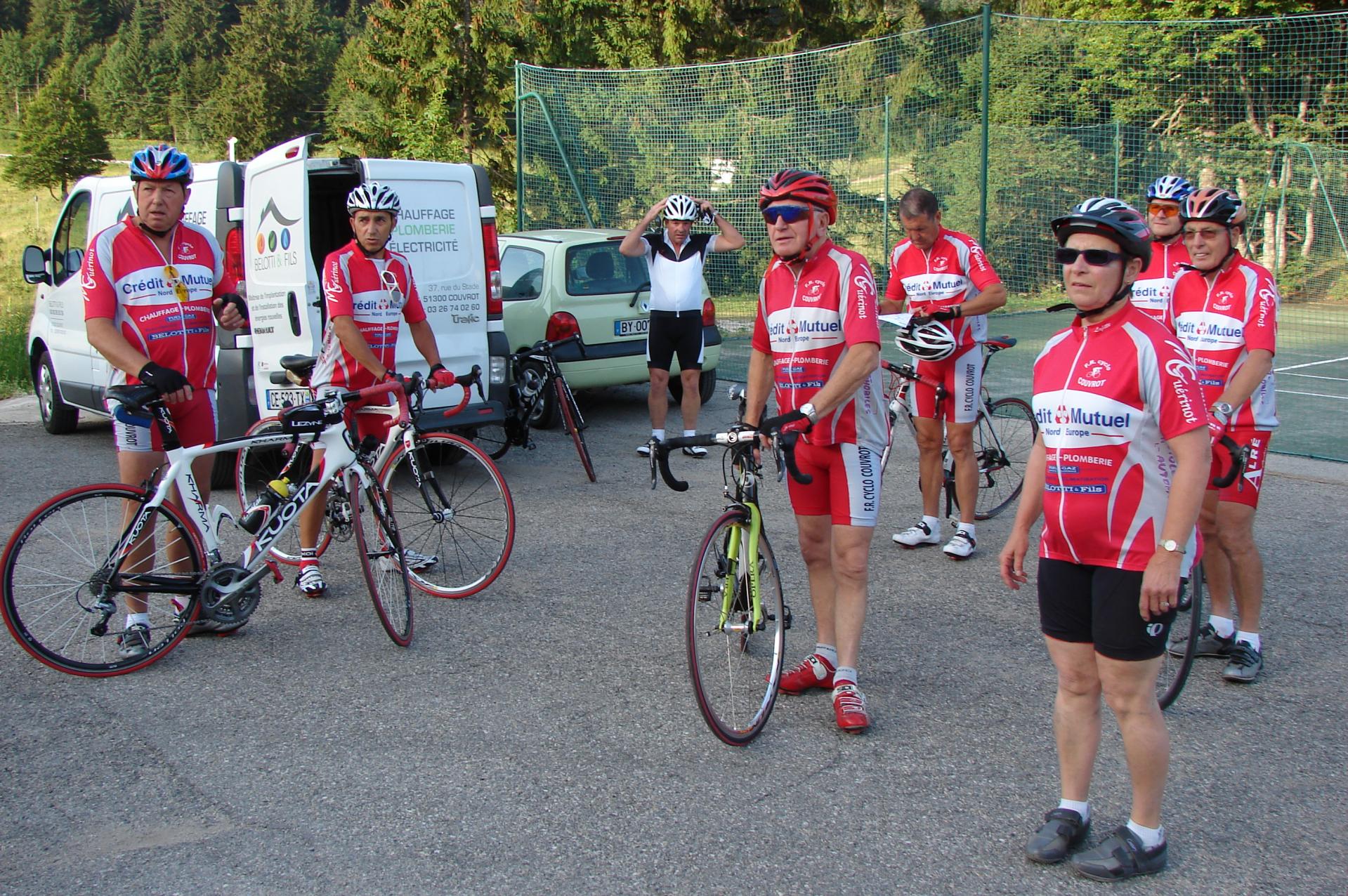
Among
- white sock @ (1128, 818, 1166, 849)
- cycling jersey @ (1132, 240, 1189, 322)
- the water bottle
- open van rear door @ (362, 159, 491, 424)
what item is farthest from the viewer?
open van rear door @ (362, 159, 491, 424)

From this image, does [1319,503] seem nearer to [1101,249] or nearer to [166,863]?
[1101,249]

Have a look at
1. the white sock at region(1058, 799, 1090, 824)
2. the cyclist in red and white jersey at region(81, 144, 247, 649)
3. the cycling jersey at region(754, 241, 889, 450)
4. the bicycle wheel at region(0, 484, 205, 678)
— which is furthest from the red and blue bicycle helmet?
the white sock at region(1058, 799, 1090, 824)

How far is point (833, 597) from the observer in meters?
4.62

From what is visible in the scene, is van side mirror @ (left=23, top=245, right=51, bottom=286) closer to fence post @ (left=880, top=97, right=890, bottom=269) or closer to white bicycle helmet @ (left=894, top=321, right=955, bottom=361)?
white bicycle helmet @ (left=894, top=321, right=955, bottom=361)

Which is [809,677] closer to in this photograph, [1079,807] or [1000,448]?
[1079,807]

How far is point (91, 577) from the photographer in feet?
15.7

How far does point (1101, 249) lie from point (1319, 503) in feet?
18.0

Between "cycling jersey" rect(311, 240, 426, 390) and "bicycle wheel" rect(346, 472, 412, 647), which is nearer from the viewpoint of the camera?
"bicycle wheel" rect(346, 472, 412, 647)

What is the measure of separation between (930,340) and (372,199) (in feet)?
9.95

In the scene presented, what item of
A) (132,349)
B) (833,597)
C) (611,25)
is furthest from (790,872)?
(611,25)

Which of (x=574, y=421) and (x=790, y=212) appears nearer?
(x=790, y=212)

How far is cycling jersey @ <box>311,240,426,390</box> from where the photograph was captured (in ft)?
19.0

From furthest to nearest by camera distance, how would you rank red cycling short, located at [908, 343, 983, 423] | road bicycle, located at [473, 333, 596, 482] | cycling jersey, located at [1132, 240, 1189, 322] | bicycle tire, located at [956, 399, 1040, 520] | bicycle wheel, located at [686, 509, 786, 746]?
road bicycle, located at [473, 333, 596, 482]
bicycle tire, located at [956, 399, 1040, 520]
red cycling short, located at [908, 343, 983, 423]
cycling jersey, located at [1132, 240, 1189, 322]
bicycle wheel, located at [686, 509, 786, 746]

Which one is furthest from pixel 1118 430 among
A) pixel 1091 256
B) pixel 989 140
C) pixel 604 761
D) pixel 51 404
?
pixel 989 140
